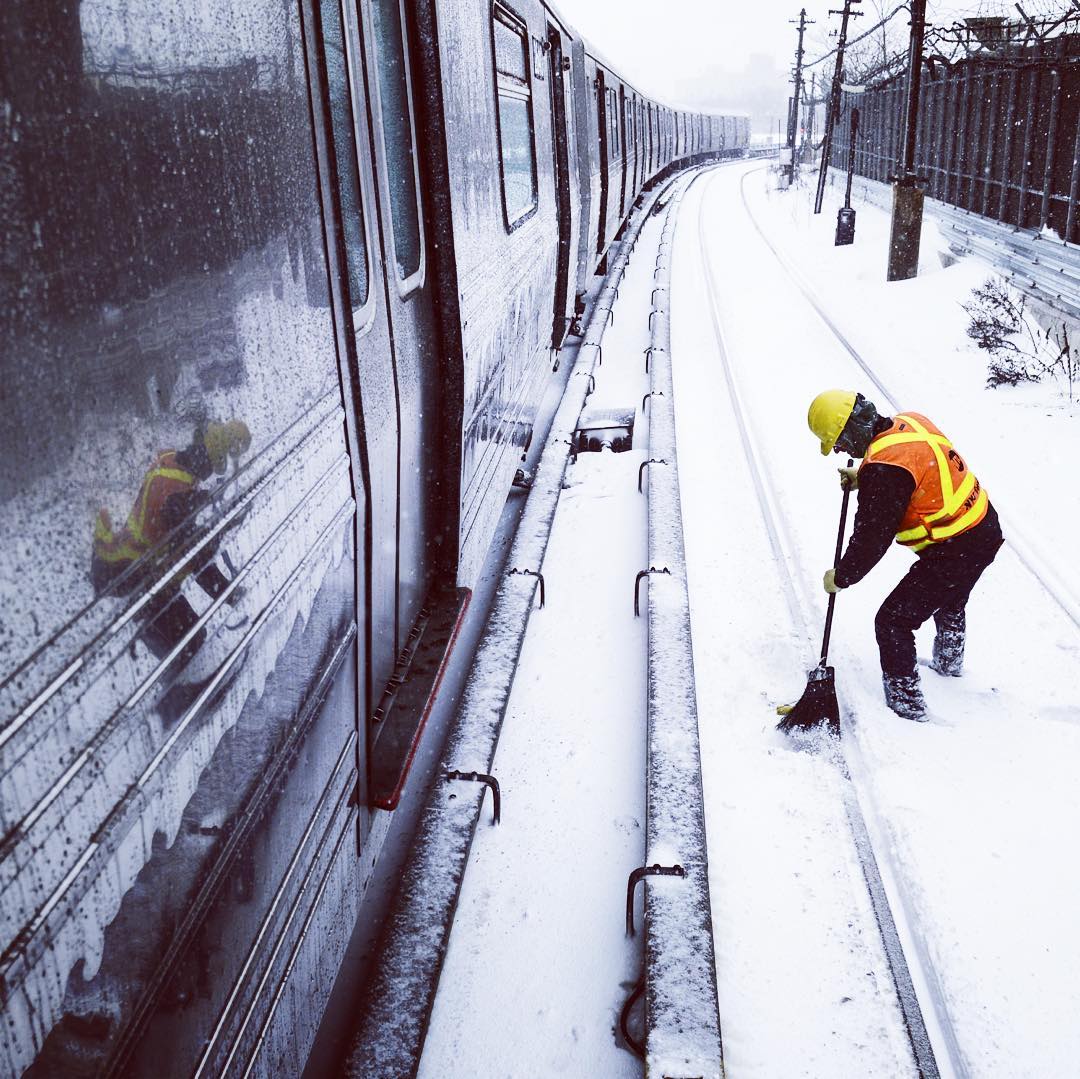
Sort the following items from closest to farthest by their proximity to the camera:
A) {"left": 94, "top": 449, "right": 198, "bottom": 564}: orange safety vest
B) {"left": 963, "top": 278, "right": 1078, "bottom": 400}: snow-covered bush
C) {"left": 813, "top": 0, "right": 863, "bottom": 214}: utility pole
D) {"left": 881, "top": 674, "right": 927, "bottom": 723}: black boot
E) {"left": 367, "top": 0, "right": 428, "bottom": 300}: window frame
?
{"left": 94, "top": 449, "right": 198, "bottom": 564}: orange safety vest, {"left": 367, "top": 0, "right": 428, "bottom": 300}: window frame, {"left": 881, "top": 674, "right": 927, "bottom": 723}: black boot, {"left": 963, "top": 278, "right": 1078, "bottom": 400}: snow-covered bush, {"left": 813, "top": 0, "right": 863, "bottom": 214}: utility pole

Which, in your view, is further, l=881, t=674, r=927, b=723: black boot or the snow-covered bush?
the snow-covered bush

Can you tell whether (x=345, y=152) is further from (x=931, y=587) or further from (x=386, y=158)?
(x=931, y=587)

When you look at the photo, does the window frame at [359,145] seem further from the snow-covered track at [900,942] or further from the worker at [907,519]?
the snow-covered track at [900,942]

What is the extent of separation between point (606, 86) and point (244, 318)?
13.0 meters

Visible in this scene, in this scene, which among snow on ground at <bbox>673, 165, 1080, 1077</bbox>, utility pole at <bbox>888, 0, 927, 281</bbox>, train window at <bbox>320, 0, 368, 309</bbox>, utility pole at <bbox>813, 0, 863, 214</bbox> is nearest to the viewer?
train window at <bbox>320, 0, 368, 309</bbox>

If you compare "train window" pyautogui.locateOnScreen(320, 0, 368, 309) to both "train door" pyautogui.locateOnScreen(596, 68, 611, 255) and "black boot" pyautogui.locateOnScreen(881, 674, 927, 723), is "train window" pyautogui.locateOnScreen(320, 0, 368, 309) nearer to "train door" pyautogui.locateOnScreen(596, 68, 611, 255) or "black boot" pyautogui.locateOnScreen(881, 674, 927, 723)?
"black boot" pyautogui.locateOnScreen(881, 674, 927, 723)

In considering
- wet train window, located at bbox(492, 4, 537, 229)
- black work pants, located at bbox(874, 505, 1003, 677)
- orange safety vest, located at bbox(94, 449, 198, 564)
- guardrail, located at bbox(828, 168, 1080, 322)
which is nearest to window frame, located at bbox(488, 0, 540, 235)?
wet train window, located at bbox(492, 4, 537, 229)

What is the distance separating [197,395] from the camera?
→ 1.59 m

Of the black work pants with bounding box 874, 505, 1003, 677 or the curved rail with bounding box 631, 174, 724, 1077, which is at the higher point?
the black work pants with bounding box 874, 505, 1003, 677

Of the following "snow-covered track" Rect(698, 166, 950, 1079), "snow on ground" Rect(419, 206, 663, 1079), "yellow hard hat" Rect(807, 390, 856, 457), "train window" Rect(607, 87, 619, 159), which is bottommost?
"snow-covered track" Rect(698, 166, 950, 1079)

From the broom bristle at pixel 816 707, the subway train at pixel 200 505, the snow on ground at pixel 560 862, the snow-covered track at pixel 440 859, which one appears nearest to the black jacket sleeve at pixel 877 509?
the broom bristle at pixel 816 707

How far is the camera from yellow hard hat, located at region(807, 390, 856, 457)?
4.24m

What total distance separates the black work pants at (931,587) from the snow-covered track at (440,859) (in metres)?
1.76

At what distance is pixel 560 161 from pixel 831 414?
15.8 ft
